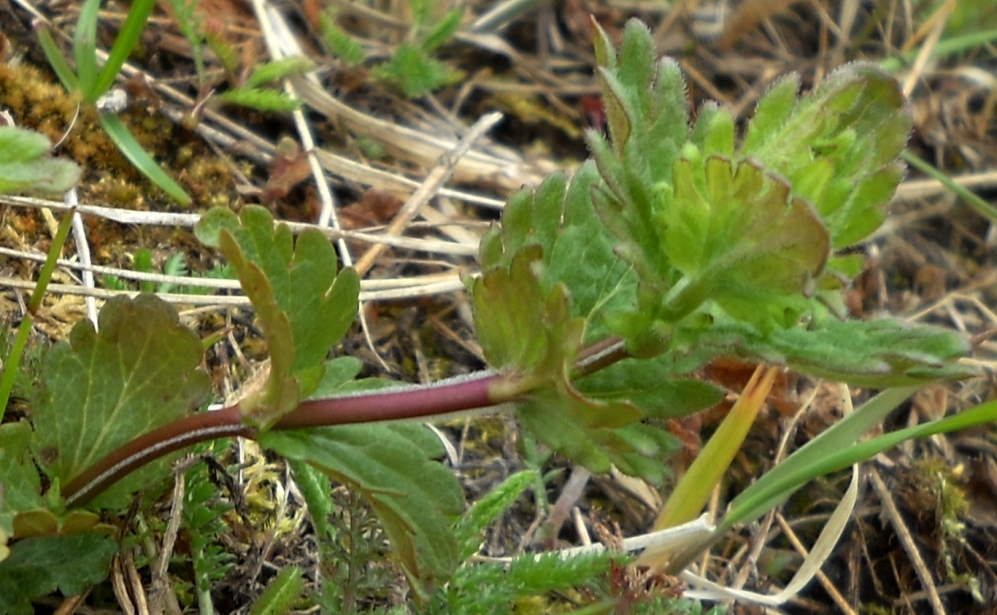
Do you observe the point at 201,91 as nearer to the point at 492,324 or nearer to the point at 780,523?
the point at 492,324

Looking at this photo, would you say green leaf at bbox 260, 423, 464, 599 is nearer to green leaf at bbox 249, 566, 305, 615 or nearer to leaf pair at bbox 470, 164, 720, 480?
leaf pair at bbox 470, 164, 720, 480

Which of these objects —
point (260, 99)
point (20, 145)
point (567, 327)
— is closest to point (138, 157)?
point (260, 99)

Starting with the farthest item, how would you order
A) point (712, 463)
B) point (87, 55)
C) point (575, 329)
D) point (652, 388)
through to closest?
point (87, 55)
point (712, 463)
point (652, 388)
point (575, 329)

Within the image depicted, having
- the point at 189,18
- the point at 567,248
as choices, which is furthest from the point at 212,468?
the point at 189,18

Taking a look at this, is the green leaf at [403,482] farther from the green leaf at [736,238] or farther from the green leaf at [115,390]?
the green leaf at [736,238]

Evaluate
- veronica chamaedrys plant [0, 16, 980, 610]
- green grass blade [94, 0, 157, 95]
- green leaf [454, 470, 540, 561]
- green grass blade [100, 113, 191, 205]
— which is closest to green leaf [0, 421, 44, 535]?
veronica chamaedrys plant [0, 16, 980, 610]

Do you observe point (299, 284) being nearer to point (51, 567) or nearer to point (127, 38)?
point (51, 567)
